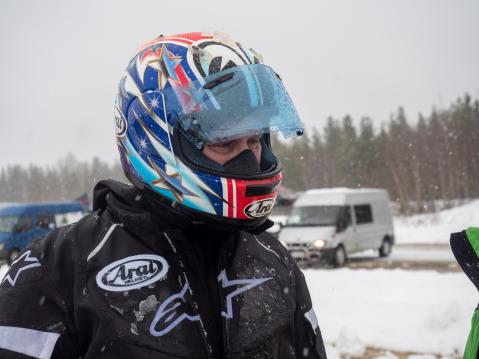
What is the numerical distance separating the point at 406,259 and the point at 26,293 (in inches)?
522

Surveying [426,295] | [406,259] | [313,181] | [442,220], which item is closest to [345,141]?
[313,181]

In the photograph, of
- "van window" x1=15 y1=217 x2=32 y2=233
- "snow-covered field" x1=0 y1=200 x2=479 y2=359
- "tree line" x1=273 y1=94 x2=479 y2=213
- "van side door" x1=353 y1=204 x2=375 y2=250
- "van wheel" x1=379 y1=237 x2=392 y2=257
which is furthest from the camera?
"tree line" x1=273 y1=94 x2=479 y2=213

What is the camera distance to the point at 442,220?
86.1 feet

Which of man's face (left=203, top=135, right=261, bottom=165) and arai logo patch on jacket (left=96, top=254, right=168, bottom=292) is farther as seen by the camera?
man's face (left=203, top=135, right=261, bottom=165)

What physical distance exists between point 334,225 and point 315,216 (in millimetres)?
590

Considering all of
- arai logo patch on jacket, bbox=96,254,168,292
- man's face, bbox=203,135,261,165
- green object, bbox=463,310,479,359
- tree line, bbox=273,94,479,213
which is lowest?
tree line, bbox=273,94,479,213

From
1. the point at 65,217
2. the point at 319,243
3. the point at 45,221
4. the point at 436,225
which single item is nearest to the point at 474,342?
the point at 319,243

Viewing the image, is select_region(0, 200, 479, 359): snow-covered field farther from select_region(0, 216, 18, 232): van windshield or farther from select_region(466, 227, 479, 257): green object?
select_region(0, 216, 18, 232): van windshield

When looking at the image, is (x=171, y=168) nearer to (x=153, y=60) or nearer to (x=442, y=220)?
(x=153, y=60)

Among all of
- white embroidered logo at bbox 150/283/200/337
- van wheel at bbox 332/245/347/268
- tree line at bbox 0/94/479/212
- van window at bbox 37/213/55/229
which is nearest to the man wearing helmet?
white embroidered logo at bbox 150/283/200/337

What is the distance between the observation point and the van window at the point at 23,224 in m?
14.9

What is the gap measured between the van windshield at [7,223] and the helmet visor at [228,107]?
1495 cm

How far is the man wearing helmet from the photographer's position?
54.4 inches

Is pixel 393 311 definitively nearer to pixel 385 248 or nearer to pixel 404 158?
pixel 385 248
